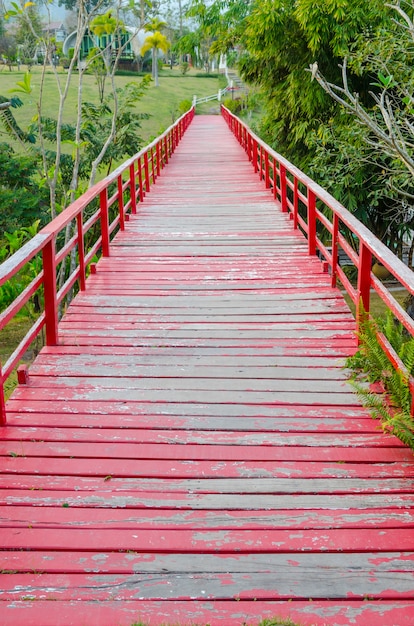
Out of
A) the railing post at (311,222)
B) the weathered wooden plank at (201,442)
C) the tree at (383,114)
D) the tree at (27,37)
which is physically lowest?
the weathered wooden plank at (201,442)

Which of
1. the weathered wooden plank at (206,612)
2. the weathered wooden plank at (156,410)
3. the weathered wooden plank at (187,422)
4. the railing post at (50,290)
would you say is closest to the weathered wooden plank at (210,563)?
the weathered wooden plank at (206,612)

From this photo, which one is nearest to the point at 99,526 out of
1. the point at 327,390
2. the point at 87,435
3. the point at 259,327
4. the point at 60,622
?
the point at 60,622

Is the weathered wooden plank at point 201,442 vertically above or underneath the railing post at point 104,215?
underneath

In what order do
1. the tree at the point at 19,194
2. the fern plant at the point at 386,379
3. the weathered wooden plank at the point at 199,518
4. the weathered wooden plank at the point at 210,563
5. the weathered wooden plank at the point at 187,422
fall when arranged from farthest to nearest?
the tree at the point at 19,194
the weathered wooden plank at the point at 187,422
the fern plant at the point at 386,379
the weathered wooden plank at the point at 199,518
the weathered wooden plank at the point at 210,563

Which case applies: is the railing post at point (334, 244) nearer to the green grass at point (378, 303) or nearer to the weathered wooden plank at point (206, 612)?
the weathered wooden plank at point (206, 612)

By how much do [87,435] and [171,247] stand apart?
468 centimetres

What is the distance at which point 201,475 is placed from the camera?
348 centimetres

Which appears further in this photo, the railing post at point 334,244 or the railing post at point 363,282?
the railing post at point 334,244

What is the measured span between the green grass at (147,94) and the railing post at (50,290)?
102ft

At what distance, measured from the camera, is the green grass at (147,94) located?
139 feet

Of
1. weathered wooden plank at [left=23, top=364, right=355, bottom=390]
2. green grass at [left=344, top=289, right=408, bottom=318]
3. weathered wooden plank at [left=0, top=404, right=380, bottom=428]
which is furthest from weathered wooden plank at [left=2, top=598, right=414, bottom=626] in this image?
green grass at [left=344, top=289, right=408, bottom=318]

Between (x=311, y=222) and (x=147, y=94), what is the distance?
159ft

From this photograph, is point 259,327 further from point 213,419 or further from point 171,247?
point 171,247

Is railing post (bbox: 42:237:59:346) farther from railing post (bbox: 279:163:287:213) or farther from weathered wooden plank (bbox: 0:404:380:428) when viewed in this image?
→ railing post (bbox: 279:163:287:213)
